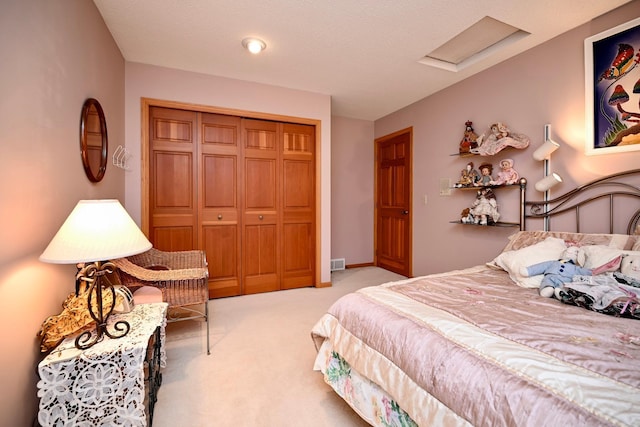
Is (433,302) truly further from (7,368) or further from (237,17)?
(237,17)

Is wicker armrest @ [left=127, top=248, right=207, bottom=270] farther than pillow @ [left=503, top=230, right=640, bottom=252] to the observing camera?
Yes

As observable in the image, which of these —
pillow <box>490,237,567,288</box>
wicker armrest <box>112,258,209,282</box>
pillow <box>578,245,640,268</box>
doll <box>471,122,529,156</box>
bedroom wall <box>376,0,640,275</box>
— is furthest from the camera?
doll <box>471,122,529,156</box>

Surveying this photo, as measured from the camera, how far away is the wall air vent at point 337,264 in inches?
180

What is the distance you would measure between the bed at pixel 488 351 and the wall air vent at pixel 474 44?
5.53ft

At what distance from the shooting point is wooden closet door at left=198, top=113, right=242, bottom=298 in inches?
125

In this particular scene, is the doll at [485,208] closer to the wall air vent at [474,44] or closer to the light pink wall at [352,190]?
the wall air vent at [474,44]

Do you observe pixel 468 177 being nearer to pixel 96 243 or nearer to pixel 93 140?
pixel 96 243

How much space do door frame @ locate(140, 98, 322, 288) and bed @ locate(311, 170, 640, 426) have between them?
2.01 meters

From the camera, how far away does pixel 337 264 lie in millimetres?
4598

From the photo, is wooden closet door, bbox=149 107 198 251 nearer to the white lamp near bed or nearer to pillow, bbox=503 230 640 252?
pillow, bbox=503 230 640 252

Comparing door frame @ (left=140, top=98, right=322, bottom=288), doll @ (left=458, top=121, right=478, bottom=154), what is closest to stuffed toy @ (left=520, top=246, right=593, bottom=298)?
doll @ (left=458, top=121, right=478, bottom=154)

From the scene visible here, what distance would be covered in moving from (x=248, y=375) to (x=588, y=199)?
113 inches

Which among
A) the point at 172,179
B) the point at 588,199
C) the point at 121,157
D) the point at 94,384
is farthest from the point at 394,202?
the point at 94,384

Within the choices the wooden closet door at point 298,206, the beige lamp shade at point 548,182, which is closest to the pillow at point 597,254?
the beige lamp shade at point 548,182
